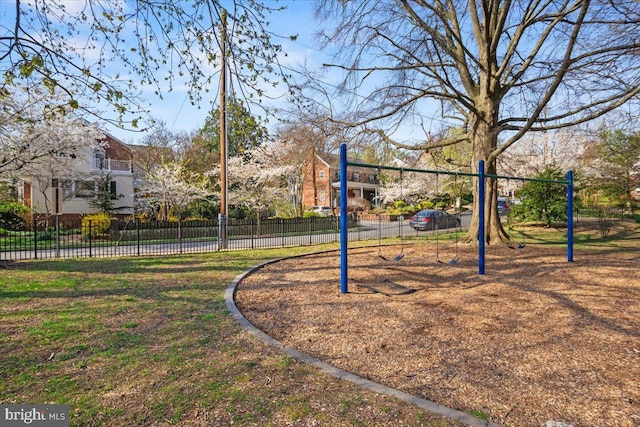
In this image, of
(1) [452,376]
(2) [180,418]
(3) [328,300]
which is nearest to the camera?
(2) [180,418]

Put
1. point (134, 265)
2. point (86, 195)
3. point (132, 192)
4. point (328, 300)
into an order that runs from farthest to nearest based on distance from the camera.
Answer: point (132, 192)
point (86, 195)
point (134, 265)
point (328, 300)

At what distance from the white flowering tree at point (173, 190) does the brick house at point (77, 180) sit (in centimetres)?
301

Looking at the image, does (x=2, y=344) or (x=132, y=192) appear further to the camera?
(x=132, y=192)

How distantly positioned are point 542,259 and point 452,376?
8713mm

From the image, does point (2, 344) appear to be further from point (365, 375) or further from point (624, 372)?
point (624, 372)

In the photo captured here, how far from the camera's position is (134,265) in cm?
1005

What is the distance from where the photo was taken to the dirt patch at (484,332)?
2963 millimetres

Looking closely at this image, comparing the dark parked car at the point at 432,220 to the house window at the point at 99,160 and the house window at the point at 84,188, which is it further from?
the house window at the point at 99,160

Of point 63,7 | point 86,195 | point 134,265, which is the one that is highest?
point 63,7

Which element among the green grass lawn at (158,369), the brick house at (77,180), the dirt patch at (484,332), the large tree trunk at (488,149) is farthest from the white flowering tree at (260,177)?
the green grass lawn at (158,369)

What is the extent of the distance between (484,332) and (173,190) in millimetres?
23327

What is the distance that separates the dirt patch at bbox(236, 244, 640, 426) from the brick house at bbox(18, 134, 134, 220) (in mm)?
18646

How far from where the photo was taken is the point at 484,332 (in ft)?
14.7

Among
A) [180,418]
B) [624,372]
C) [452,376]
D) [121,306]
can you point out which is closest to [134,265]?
[121,306]
